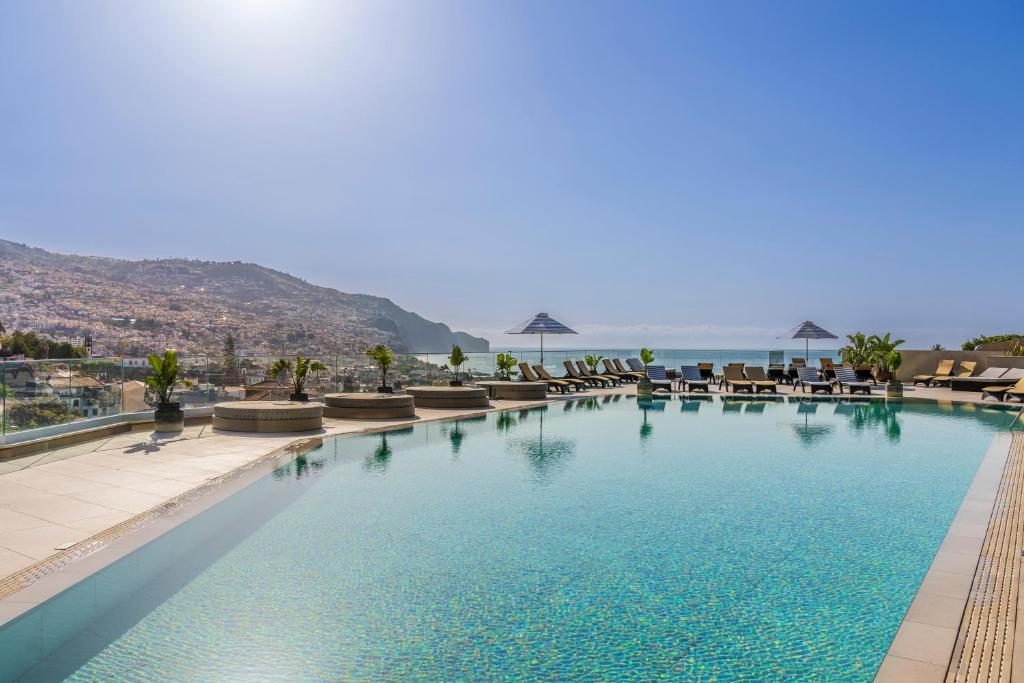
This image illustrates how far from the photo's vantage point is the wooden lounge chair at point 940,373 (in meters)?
20.7

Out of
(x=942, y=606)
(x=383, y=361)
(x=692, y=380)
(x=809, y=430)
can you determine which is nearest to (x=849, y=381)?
(x=692, y=380)

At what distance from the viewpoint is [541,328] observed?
68.3 feet

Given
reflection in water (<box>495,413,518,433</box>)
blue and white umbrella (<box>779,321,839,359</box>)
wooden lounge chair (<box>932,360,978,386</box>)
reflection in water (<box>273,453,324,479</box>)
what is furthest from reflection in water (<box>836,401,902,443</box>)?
reflection in water (<box>273,453,324,479</box>)

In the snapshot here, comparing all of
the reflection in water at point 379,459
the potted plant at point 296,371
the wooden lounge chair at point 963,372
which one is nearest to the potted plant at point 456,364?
the potted plant at point 296,371

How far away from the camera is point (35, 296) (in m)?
58.2

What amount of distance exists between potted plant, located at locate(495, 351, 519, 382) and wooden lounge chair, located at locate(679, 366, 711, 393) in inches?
234

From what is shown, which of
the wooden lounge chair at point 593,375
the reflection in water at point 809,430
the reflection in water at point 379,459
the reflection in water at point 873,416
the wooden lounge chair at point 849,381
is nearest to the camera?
the reflection in water at point 379,459

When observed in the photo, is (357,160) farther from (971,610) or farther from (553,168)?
(971,610)

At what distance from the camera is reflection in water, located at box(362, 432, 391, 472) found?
7.61 metres

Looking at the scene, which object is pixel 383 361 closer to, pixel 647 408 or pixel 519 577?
pixel 647 408

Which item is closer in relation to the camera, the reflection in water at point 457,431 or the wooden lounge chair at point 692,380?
the reflection in water at point 457,431

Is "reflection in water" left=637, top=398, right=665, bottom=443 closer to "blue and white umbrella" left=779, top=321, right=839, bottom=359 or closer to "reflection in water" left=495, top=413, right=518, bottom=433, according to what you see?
"reflection in water" left=495, top=413, right=518, bottom=433

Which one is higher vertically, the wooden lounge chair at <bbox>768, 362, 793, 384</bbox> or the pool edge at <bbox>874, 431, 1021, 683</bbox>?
the wooden lounge chair at <bbox>768, 362, 793, 384</bbox>

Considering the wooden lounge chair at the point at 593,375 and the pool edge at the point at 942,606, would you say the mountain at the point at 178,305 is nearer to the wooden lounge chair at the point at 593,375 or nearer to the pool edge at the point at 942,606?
the wooden lounge chair at the point at 593,375
